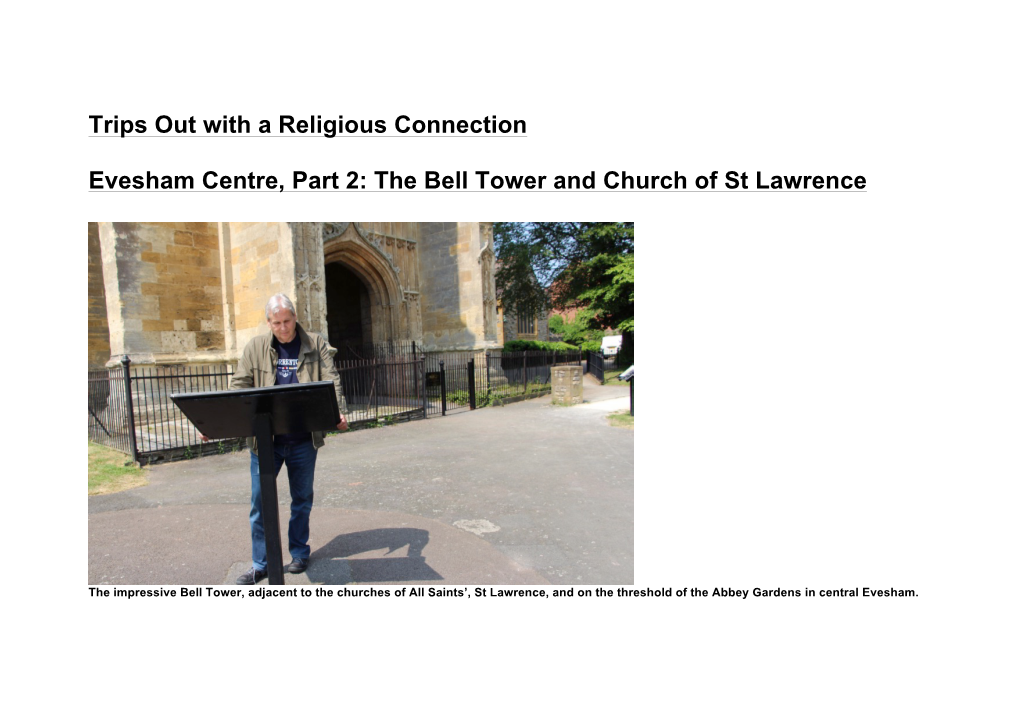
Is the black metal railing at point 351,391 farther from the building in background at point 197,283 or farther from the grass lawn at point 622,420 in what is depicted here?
the grass lawn at point 622,420

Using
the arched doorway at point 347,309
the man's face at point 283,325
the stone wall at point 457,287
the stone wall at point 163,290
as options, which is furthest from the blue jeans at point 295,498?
the arched doorway at point 347,309

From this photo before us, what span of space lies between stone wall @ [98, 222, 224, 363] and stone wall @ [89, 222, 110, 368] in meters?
2.73

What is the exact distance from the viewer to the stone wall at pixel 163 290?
28.1 ft

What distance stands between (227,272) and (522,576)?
957cm

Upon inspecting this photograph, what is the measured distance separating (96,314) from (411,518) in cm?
1179

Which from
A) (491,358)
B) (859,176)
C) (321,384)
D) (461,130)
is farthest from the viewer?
(491,358)

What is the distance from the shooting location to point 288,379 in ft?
9.86

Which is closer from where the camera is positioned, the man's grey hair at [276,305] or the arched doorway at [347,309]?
the man's grey hair at [276,305]

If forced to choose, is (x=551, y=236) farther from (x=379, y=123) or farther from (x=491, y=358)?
(x=379, y=123)

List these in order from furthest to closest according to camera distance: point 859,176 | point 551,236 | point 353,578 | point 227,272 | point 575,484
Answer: point 551,236, point 227,272, point 575,484, point 353,578, point 859,176

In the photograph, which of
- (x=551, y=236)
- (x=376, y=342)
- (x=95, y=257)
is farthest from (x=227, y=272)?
(x=551, y=236)

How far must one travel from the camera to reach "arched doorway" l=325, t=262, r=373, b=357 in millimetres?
15781

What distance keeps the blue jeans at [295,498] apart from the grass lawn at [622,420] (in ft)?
20.6

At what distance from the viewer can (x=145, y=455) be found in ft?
20.0
